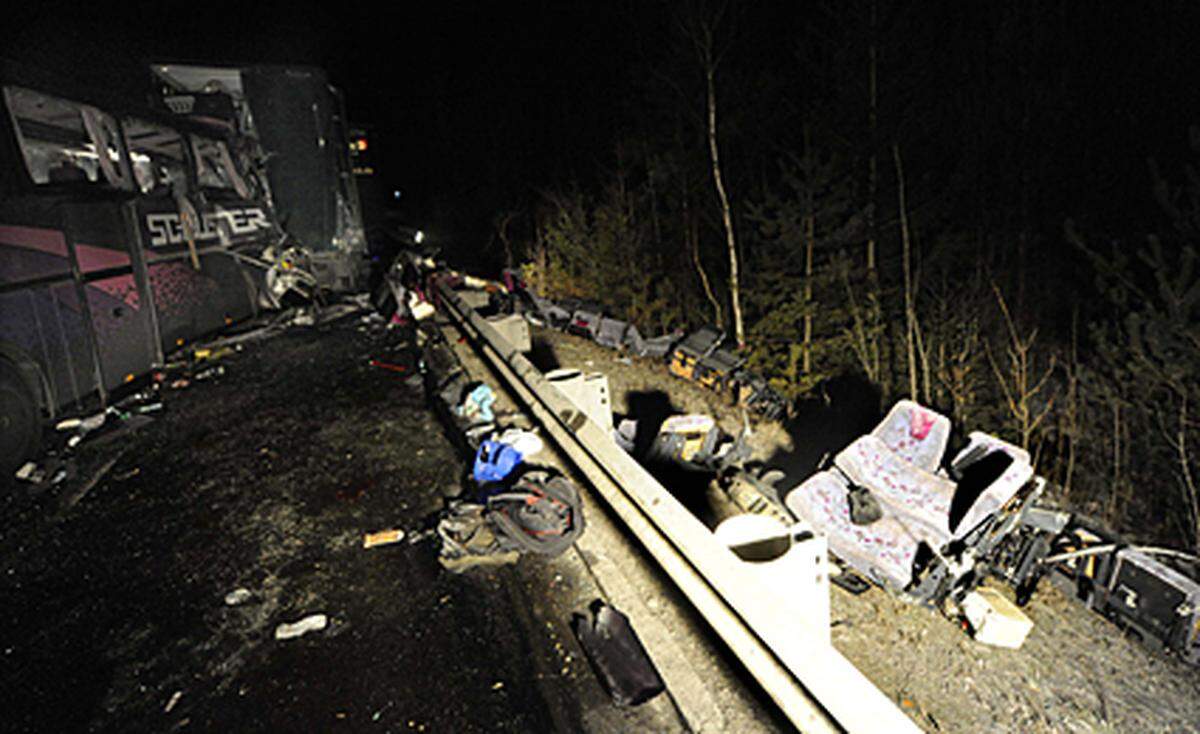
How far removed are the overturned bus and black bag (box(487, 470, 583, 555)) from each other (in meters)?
5.26

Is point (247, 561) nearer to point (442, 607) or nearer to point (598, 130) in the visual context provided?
point (442, 607)

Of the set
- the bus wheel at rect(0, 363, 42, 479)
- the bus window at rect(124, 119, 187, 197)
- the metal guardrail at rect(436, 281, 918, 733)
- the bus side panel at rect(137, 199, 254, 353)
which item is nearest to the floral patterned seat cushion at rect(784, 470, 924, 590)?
the metal guardrail at rect(436, 281, 918, 733)

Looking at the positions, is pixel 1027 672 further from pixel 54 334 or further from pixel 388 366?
pixel 54 334

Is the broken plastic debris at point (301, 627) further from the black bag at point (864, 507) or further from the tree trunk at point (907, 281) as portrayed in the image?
the tree trunk at point (907, 281)

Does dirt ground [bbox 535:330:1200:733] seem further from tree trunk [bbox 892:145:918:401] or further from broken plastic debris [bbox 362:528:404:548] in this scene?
tree trunk [bbox 892:145:918:401]

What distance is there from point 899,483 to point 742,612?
175 inches

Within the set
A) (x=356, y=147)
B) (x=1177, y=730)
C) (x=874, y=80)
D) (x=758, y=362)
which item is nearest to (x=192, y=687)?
(x=1177, y=730)

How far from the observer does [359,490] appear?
473 centimetres

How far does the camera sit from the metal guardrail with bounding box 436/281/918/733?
1980mm

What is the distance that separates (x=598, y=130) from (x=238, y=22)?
64.1 ft

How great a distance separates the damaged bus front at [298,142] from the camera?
11766 mm

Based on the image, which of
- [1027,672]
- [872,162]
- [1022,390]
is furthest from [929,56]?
[1027,672]

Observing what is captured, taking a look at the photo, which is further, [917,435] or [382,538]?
[917,435]

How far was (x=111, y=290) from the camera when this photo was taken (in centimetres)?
752
